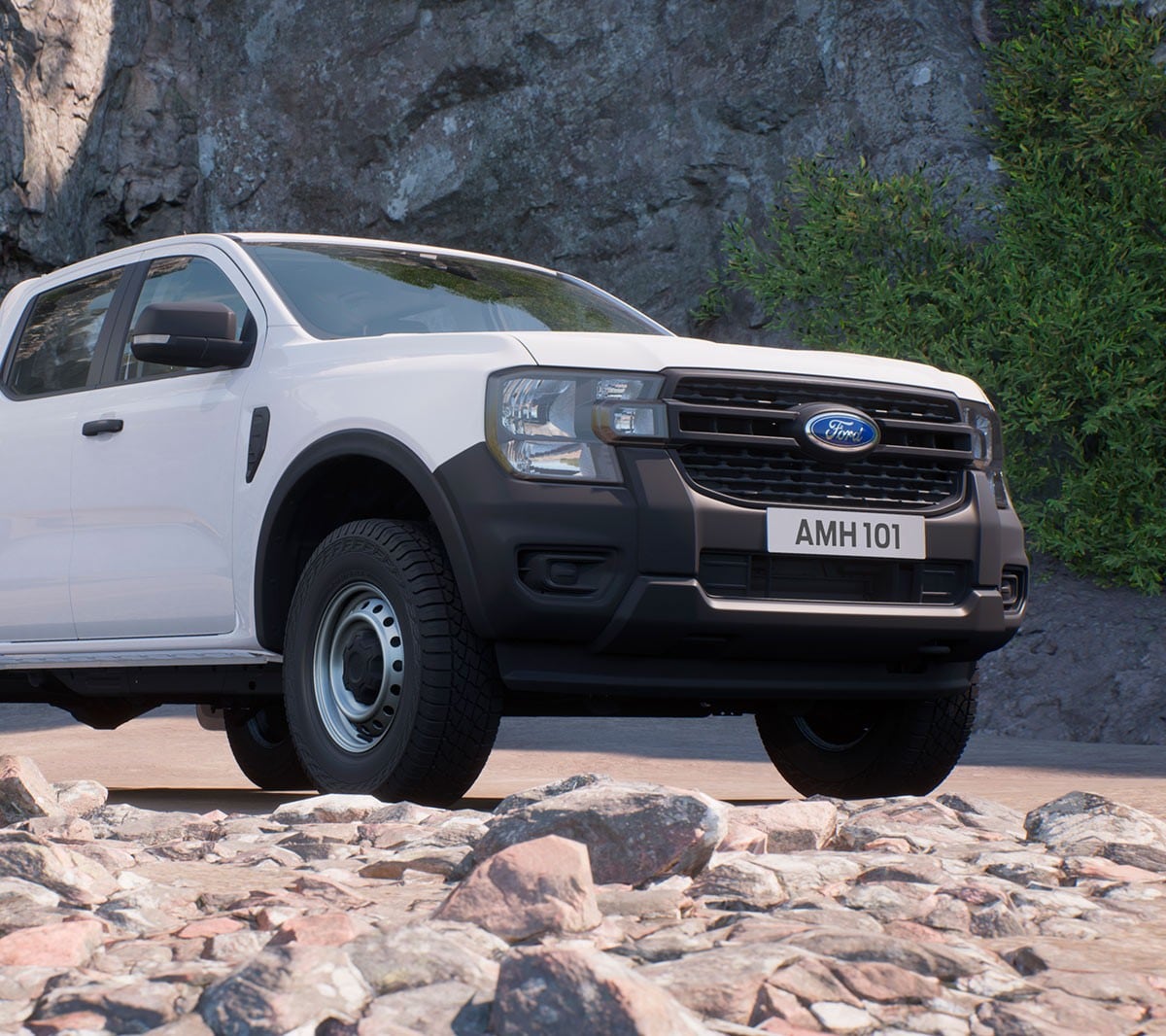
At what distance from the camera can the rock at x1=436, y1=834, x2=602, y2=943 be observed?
8.86ft

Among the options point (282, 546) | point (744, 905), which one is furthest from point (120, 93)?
point (744, 905)

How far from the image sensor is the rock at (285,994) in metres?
2.17

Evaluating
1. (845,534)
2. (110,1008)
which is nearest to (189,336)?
(845,534)

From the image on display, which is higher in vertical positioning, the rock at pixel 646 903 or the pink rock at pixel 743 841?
the rock at pixel 646 903

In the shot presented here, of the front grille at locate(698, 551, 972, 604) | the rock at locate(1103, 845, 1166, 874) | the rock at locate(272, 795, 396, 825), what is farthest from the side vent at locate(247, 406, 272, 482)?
the rock at locate(1103, 845, 1166, 874)

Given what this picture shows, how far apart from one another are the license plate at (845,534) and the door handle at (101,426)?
92.1 inches

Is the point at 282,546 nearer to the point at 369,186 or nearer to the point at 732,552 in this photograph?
the point at 732,552

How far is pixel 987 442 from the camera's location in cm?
521

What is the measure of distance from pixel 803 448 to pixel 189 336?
6.18 feet

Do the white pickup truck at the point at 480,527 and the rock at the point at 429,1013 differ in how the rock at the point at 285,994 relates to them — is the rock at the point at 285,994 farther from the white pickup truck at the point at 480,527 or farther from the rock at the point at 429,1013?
the white pickup truck at the point at 480,527

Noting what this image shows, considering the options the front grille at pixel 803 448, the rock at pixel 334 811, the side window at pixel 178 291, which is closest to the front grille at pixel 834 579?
the front grille at pixel 803 448

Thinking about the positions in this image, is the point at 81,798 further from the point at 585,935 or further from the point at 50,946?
the point at 585,935

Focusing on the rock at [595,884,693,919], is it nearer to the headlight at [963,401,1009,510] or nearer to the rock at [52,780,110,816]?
the rock at [52,780,110,816]

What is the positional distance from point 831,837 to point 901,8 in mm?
12090
